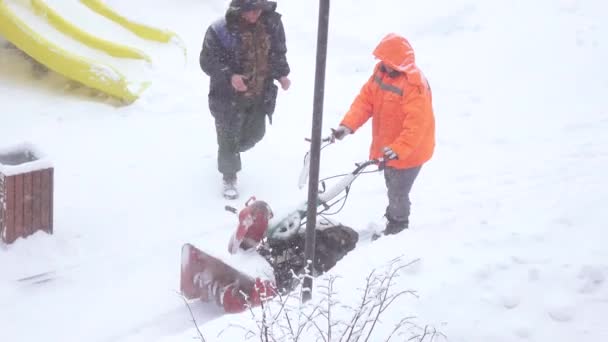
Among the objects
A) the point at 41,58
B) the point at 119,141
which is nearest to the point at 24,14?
the point at 41,58

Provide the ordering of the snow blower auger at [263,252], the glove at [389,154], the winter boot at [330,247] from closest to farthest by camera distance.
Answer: the snow blower auger at [263,252], the glove at [389,154], the winter boot at [330,247]

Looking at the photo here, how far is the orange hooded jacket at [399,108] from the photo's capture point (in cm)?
526

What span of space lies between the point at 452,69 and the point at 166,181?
4568mm

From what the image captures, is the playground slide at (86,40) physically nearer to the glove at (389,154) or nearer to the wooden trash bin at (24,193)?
the wooden trash bin at (24,193)

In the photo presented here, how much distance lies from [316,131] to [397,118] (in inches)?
77.7

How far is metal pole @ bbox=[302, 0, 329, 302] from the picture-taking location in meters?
3.45

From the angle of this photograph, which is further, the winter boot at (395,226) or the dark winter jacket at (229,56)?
the dark winter jacket at (229,56)

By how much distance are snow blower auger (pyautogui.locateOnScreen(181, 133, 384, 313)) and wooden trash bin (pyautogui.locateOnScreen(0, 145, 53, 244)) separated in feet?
4.78

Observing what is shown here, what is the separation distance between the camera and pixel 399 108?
17.8 feet

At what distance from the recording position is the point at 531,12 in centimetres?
1166

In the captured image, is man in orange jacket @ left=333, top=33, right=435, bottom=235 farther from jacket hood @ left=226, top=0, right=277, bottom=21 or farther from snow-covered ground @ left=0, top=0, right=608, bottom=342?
jacket hood @ left=226, top=0, right=277, bottom=21

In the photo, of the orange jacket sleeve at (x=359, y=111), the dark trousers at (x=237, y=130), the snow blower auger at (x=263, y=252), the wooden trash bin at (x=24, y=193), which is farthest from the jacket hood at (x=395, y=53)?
the wooden trash bin at (x=24, y=193)

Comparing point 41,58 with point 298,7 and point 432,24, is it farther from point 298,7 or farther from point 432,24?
point 432,24

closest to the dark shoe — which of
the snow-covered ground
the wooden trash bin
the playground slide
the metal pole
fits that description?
the snow-covered ground
